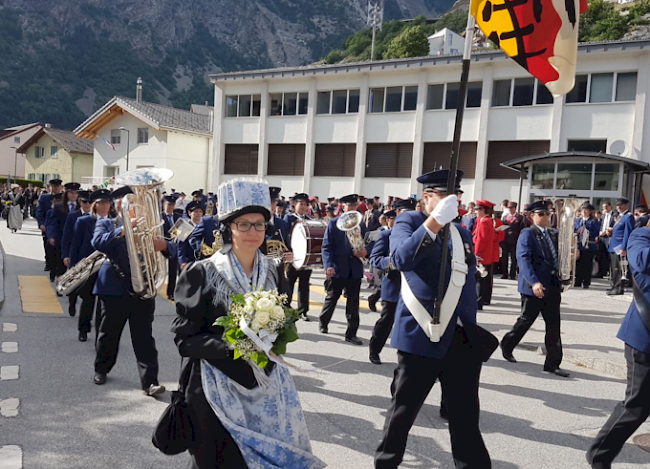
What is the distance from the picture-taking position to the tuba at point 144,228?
547 cm

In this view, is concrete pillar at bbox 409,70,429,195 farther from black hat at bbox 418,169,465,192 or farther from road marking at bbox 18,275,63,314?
black hat at bbox 418,169,465,192

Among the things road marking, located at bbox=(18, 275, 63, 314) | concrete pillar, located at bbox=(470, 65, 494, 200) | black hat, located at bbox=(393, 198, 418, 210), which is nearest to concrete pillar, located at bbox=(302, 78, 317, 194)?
concrete pillar, located at bbox=(470, 65, 494, 200)

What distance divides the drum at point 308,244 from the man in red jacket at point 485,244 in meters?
3.58

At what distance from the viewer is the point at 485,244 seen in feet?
38.1

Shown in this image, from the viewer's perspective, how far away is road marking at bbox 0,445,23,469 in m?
4.00

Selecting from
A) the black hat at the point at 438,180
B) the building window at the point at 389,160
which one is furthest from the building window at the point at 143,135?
the black hat at the point at 438,180

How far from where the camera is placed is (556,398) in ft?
19.8

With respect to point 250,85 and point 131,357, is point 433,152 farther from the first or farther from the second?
point 131,357

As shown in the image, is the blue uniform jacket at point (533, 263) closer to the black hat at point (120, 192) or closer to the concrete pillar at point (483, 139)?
the black hat at point (120, 192)

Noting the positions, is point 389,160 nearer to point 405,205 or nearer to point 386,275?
point 405,205

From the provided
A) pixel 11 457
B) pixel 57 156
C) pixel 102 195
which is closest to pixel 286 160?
pixel 102 195

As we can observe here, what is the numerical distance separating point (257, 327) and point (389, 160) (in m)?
27.0

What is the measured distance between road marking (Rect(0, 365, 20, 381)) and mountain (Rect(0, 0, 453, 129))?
84.1 m

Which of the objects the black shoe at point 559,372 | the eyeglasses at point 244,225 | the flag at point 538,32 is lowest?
the black shoe at point 559,372
